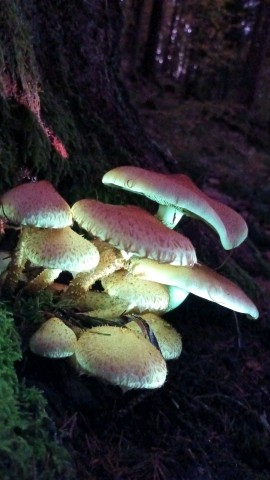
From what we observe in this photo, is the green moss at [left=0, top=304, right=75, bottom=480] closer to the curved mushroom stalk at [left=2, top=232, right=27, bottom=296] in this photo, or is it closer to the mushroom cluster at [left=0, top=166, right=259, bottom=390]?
the mushroom cluster at [left=0, top=166, right=259, bottom=390]

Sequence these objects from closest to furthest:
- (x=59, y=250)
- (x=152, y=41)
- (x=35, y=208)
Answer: (x=35, y=208) < (x=59, y=250) < (x=152, y=41)

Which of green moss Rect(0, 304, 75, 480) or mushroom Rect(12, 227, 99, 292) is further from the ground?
mushroom Rect(12, 227, 99, 292)

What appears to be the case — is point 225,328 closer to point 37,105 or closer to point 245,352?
point 245,352

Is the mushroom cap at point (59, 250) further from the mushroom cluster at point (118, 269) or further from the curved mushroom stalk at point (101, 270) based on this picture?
the curved mushroom stalk at point (101, 270)

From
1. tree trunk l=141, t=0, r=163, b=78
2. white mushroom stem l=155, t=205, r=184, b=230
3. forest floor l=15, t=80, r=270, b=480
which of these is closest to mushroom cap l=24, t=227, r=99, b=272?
forest floor l=15, t=80, r=270, b=480

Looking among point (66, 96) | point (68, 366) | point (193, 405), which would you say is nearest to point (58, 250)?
point (68, 366)

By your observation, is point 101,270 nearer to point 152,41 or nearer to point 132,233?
point 132,233

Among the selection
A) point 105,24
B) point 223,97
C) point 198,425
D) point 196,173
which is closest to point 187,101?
point 223,97
